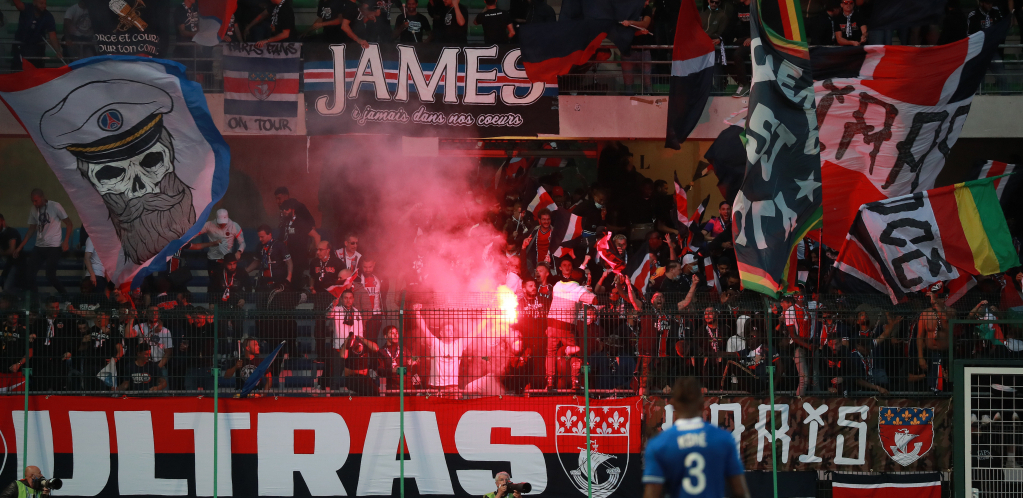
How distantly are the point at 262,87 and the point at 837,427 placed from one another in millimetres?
9951

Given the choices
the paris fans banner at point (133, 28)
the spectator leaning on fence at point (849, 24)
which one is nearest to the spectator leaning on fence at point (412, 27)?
the paris fans banner at point (133, 28)

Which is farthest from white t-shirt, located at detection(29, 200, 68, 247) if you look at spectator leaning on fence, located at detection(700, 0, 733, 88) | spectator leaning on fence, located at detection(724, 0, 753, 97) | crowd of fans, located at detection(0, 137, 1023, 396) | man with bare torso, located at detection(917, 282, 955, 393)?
man with bare torso, located at detection(917, 282, 955, 393)

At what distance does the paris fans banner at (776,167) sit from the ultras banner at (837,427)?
5.46 ft

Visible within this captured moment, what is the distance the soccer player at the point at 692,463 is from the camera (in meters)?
6.26

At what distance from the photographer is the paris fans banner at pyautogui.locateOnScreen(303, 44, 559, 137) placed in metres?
15.6

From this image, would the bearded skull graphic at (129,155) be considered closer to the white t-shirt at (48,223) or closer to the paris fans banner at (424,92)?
the paris fans banner at (424,92)

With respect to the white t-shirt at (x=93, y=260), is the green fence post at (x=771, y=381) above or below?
below

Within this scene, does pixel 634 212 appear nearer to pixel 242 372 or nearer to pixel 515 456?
pixel 515 456

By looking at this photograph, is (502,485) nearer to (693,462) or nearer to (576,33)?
(693,462)

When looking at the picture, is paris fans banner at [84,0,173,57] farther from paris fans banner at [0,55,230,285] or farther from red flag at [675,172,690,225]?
red flag at [675,172,690,225]

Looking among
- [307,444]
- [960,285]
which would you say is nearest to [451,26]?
[307,444]

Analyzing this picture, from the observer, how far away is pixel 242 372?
38.5 feet

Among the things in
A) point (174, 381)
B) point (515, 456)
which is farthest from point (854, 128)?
point (174, 381)

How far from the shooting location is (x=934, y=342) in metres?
11.6
